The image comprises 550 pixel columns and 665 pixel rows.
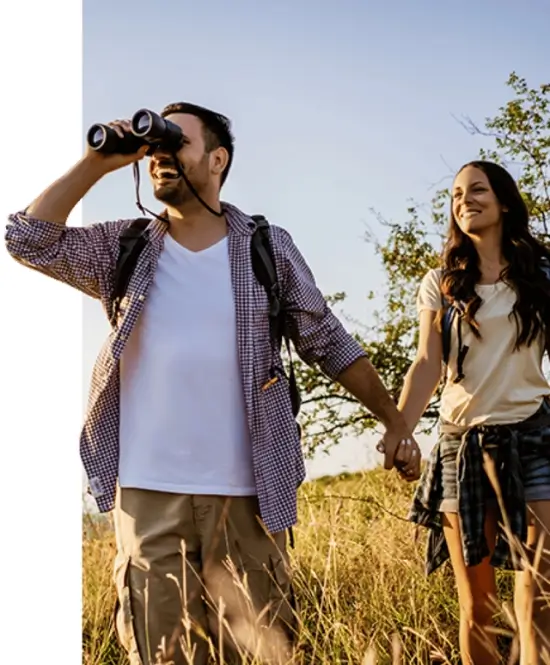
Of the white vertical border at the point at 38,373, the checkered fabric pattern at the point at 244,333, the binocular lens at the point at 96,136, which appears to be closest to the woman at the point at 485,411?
the checkered fabric pattern at the point at 244,333

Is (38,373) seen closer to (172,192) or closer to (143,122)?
(172,192)

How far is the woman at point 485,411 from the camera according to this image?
2178mm

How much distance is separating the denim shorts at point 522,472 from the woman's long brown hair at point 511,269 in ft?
0.58

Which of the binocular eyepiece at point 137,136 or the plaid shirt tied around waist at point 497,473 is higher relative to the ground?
the binocular eyepiece at point 137,136

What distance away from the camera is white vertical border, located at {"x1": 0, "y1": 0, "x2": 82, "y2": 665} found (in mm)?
3150

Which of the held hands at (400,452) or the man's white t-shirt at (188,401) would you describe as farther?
the held hands at (400,452)

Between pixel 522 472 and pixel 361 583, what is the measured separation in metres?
0.77

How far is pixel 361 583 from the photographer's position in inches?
111

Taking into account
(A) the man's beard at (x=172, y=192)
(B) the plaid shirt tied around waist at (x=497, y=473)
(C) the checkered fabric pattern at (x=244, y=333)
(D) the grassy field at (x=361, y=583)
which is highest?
(A) the man's beard at (x=172, y=192)

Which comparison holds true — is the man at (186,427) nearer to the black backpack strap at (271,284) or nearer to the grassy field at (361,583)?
the black backpack strap at (271,284)

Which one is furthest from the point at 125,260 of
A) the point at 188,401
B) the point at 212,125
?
the point at 212,125

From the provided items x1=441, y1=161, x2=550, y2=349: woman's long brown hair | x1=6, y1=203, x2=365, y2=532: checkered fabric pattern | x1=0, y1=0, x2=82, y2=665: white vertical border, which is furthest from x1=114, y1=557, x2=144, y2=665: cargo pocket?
x1=0, y1=0, x2=82, y2=665: white vertical border

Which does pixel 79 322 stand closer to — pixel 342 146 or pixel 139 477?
pixel 342 146

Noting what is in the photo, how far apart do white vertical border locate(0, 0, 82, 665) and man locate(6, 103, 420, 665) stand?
112cm
